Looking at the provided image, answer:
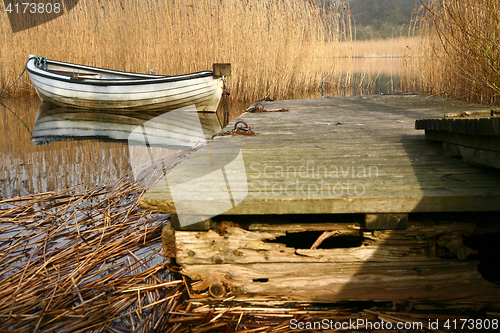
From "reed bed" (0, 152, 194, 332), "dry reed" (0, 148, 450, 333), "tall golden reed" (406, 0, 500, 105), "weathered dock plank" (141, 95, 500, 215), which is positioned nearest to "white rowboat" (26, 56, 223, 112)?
"tall golden reed" (406, 0, 500, 105)

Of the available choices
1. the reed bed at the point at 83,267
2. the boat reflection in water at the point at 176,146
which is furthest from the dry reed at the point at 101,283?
the boat reflection in water at the point at 176,146

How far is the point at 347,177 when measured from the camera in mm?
1879

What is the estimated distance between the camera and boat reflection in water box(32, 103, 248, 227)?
64.6 inches

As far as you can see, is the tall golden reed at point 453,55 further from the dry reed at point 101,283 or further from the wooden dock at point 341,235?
the dry reed at point 101,283

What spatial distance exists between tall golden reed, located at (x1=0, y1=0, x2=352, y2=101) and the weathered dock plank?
6.02 meters

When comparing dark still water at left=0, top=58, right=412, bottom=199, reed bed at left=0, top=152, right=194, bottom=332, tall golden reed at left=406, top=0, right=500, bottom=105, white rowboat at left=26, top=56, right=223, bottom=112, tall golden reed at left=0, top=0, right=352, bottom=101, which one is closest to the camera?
reed bed at left=0, top=152, right=194, bottom=332

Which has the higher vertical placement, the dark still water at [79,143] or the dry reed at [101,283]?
the dark still water at [79,143]

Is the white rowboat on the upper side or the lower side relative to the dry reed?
upper

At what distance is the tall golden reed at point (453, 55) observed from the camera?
4.31 m

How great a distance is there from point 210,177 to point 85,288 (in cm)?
85

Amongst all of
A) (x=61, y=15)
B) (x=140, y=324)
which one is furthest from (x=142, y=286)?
(x=61, y=15)

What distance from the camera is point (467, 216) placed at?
5.58 ft

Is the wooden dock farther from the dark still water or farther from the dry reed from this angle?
the dark still water

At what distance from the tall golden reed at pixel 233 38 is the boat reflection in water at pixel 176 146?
1.51 m
